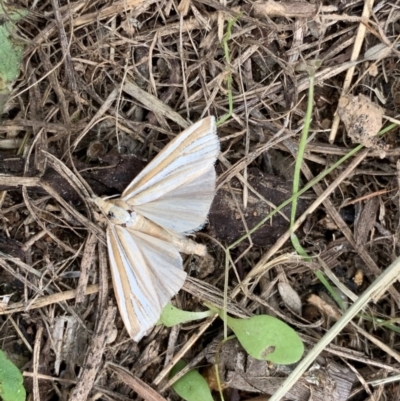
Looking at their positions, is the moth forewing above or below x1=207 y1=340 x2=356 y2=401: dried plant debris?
above

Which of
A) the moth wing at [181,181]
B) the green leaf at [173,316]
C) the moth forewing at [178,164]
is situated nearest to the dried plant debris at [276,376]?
the green leaf at [173,316]

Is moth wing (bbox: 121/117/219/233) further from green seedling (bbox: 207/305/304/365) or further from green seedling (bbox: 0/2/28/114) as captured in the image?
green seedling (bbox: 0/2/28/114)

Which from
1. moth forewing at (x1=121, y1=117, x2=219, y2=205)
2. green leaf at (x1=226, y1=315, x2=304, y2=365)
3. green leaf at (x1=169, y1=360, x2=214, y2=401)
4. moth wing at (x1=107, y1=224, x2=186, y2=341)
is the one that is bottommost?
green leaf at (x1=169, y1=360, x2=214, y2=401)

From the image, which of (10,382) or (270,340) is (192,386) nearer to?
(270,340)

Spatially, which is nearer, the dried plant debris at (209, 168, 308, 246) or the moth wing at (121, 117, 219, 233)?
the moth wing at (121, 117, 219, 233)

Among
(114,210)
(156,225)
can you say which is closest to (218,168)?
(156,225)

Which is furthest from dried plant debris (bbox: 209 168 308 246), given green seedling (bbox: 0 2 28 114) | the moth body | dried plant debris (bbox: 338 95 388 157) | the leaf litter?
green seedling (bbox: 0 2 28 114)

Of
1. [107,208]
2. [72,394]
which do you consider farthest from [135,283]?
[72,394]

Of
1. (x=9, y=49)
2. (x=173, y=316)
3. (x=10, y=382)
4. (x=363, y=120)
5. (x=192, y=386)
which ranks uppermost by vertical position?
(x=9, y=49)
